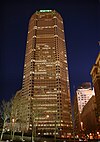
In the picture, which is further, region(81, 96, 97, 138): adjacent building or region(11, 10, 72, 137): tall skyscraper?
region(11, 10, 72, 137): tall skyscraper

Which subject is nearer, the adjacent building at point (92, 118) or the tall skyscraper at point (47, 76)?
the adjacent building at point (92, 118)

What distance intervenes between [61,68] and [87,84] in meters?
73.6

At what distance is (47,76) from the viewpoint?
11206 centimetres

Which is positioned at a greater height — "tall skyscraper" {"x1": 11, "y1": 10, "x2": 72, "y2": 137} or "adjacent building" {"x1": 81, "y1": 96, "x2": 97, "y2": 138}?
"tall skyscraper" {"x1": 11, "y1": 10, "x2": 72, "y2": 137}

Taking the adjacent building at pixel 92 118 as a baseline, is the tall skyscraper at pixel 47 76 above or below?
above

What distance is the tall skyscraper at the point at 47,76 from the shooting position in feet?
316

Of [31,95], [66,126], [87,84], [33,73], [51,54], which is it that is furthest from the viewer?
[87,84]

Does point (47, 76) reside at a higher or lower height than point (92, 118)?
higher

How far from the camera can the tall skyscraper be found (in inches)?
3797

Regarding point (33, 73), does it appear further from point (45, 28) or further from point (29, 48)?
point (45, 28)

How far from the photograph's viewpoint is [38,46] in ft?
409

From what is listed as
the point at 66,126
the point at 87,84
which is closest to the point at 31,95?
the point at 66,126

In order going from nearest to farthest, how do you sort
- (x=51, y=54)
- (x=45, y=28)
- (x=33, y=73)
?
(x=33, y=73), (x=51, y=54), (x=45, y=28)

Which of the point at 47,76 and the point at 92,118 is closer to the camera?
the point at 92,118
